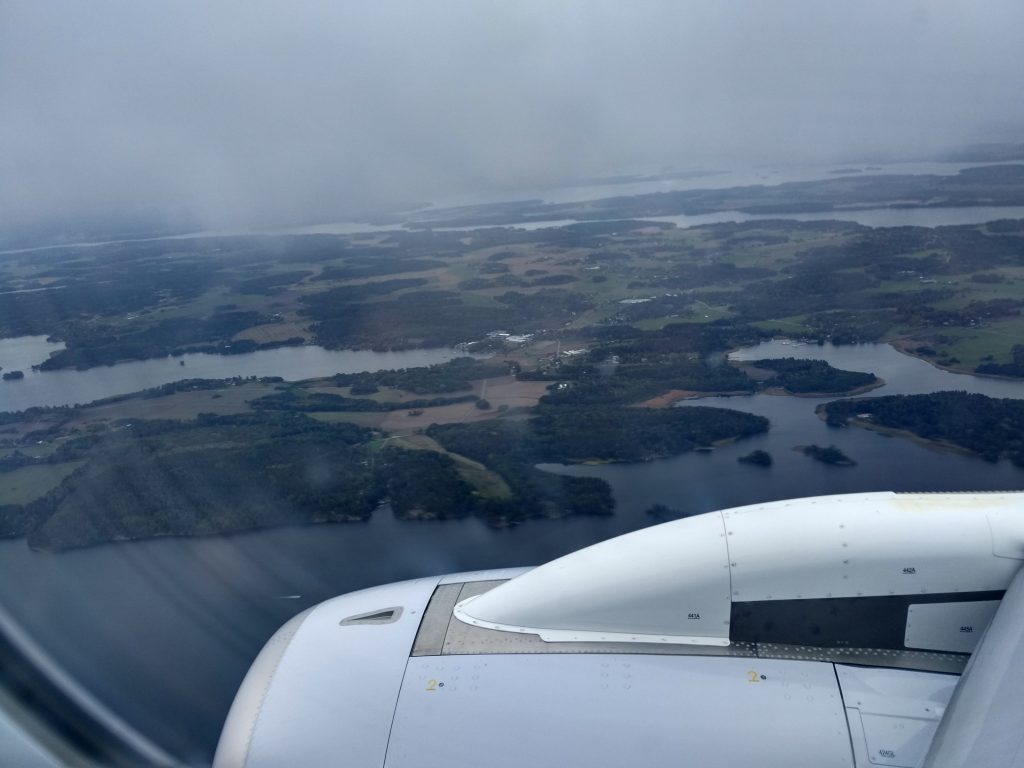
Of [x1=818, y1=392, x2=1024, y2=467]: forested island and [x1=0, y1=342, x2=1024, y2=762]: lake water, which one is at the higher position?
[x1=818, y1=392, x2=1024, y2=467]: forested island

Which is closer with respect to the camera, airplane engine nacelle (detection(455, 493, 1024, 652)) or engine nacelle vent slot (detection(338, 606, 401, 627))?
airplane engine nacelle (detection(455, 493, 1024, 652))

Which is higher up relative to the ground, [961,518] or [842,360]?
[961,518]

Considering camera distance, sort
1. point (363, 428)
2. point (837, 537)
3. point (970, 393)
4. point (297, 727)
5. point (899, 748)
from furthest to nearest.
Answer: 1. point (363, 428)
2. point (970, 393)
3. point (837, 537)
4. point (297, 727)
5. point (899, 748)

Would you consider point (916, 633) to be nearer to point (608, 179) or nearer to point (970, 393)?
point (970, 393)

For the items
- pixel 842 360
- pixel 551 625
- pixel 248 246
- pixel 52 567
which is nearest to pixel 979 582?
pixel 551 625

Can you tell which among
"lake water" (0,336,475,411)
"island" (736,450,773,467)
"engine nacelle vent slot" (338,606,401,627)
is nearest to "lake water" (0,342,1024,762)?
"island" (736,450,773,467)

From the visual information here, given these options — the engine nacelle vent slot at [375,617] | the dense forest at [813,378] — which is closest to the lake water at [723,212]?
the dense forest at [813,378]

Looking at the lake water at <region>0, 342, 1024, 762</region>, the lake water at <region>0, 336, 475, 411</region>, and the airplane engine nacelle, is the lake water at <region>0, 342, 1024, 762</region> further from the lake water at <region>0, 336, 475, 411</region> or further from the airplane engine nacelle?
the lake water at <region>0, 336, 475, 411</region>
